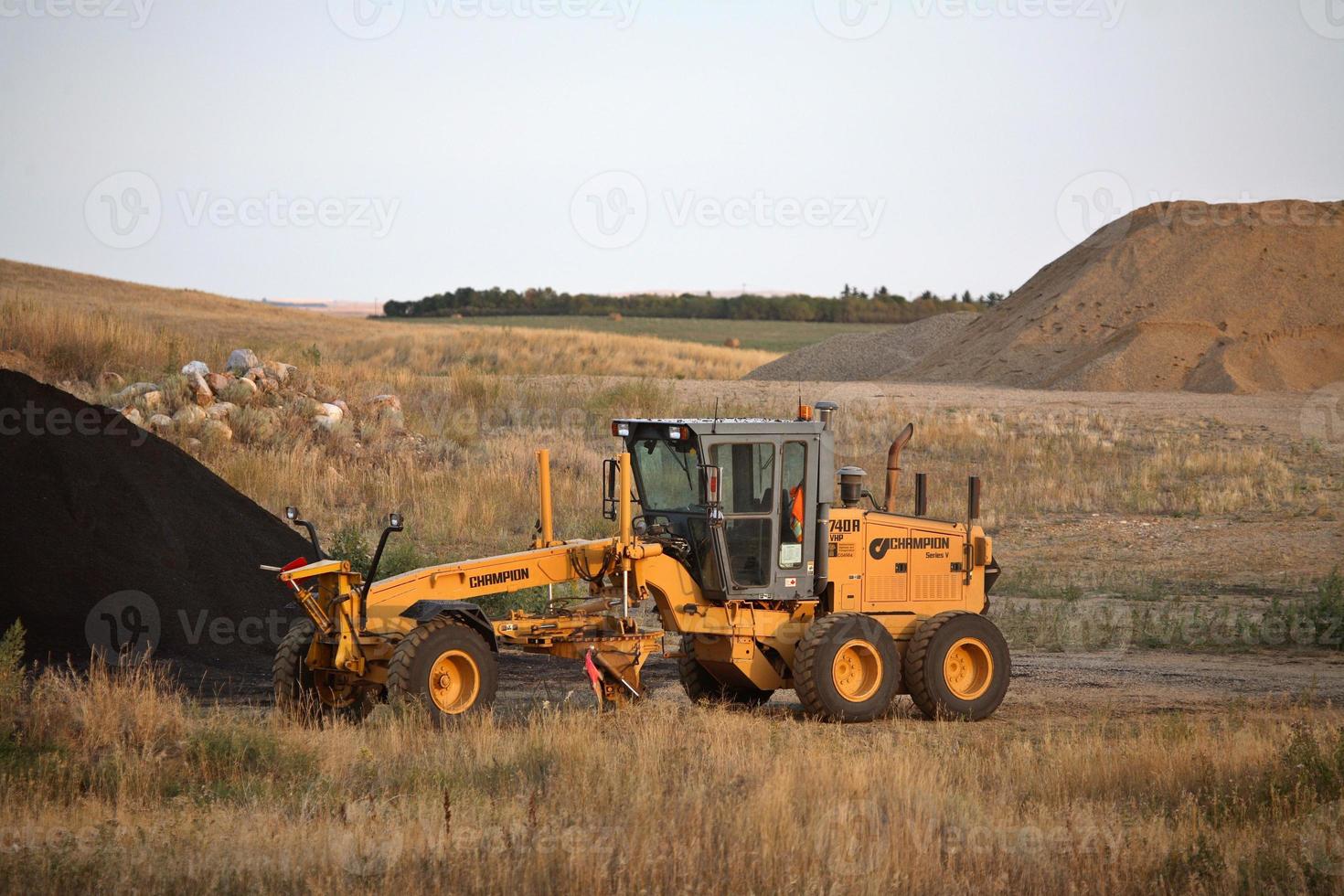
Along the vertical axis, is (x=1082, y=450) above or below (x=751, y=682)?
above

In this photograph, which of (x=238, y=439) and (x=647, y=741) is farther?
(x=238, y=439)

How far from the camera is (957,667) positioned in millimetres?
11484

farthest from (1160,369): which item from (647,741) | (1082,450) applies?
(647,741)

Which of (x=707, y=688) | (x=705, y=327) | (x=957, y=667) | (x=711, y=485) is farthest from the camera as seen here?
(x=705, y=327)

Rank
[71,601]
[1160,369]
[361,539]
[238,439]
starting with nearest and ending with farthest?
[71,601] → [361,539] → [238,439] → [1160,369]

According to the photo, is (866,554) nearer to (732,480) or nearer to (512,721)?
(732,480)

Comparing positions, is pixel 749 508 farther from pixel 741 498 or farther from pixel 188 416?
pixel 188 416

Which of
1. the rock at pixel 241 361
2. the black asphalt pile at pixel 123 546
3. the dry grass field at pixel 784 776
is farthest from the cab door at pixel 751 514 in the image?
the rock at pixel 241 361

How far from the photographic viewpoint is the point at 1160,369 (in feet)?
130

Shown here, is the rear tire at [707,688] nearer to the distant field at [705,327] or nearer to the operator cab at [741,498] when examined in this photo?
the operator cab at [741,498]

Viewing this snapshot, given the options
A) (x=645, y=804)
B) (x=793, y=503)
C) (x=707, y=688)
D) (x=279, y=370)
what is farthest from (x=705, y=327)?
(x=645, y=804)

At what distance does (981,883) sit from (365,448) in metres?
20.2

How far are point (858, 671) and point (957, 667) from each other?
3.08ft

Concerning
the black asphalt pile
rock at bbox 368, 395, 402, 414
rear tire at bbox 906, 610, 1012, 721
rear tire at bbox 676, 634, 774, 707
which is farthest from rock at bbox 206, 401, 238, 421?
rear tire at bbox 906, 610, 1012, 721
